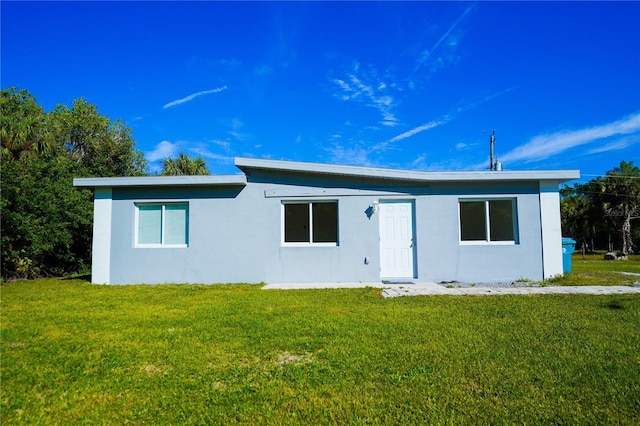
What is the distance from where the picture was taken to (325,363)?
350 cm

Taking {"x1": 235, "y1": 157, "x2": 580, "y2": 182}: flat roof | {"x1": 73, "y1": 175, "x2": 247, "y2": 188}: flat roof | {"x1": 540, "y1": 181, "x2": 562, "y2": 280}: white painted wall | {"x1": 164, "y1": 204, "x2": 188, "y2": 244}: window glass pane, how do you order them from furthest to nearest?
{"x1": 164, "y1": 204, "x2": 188, "y2": 244}: window glass pane
{"x1": 73, "y1": 175, "x2": 247, "y2": 188}: flat roof
{"x1": 540, "y1": 181, "x2": 562, "y2": 280}: white painted wall
{"x1": 235, "y1": 157, "x2": 580, "y2": 182}: flat roof

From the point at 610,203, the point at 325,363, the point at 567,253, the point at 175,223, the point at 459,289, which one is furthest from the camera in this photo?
the point at 610,203

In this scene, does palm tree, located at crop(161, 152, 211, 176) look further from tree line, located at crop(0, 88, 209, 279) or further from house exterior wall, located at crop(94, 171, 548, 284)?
house exterior wall, located at crop(94, 171, 548, 284)

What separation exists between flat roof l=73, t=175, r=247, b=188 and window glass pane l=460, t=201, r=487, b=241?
19.5 ft

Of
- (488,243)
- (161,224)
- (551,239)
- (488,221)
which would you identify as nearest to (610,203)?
(551,239)

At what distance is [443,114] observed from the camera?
21375 millimetres

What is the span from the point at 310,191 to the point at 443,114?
1539 cm

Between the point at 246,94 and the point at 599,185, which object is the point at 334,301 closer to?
the point at 246,94

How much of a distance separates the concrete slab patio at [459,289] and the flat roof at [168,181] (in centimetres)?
293

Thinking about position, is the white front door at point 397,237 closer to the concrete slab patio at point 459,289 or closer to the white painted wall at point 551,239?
the concrete slab patio at point 459,289

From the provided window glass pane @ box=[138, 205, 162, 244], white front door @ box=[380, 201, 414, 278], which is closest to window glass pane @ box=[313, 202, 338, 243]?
white front door @ box=[380, 201, 414, 278]

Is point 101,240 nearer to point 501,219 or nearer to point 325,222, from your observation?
point 325,222

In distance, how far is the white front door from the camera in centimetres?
924

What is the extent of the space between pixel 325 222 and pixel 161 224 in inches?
179
